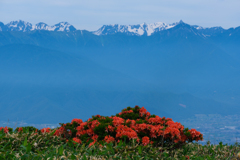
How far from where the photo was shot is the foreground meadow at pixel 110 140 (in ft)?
20.6

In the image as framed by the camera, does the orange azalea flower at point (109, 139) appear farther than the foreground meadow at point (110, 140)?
Yes

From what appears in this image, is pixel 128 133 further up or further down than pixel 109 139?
further up

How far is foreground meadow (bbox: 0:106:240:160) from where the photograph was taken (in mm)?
6280

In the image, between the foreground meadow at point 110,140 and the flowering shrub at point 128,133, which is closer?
the foreground meadow at point 110,140

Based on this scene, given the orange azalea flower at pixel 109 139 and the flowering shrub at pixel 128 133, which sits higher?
the flowering shrub at pixel 128 133

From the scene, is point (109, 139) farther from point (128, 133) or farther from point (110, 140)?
point (128, 133)

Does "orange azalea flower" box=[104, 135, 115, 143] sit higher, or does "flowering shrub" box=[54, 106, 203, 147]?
"flowering shrub" box=[54, 106, 203, 147]

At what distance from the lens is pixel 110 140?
7.09 m

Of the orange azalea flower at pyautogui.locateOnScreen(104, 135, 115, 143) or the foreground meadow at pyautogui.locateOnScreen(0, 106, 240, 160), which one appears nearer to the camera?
the foreground meadow at pyautogui.locateOnScreen(0, 106, 240, 160)

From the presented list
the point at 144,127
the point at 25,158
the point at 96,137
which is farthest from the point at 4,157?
the point at 144,127

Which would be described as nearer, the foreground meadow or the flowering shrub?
the foreground meadow

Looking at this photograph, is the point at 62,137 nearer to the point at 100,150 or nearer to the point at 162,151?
the point at 100,150

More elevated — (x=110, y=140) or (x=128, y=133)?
(x=128, y=133)

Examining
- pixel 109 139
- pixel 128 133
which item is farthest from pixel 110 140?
pixel 128 133
